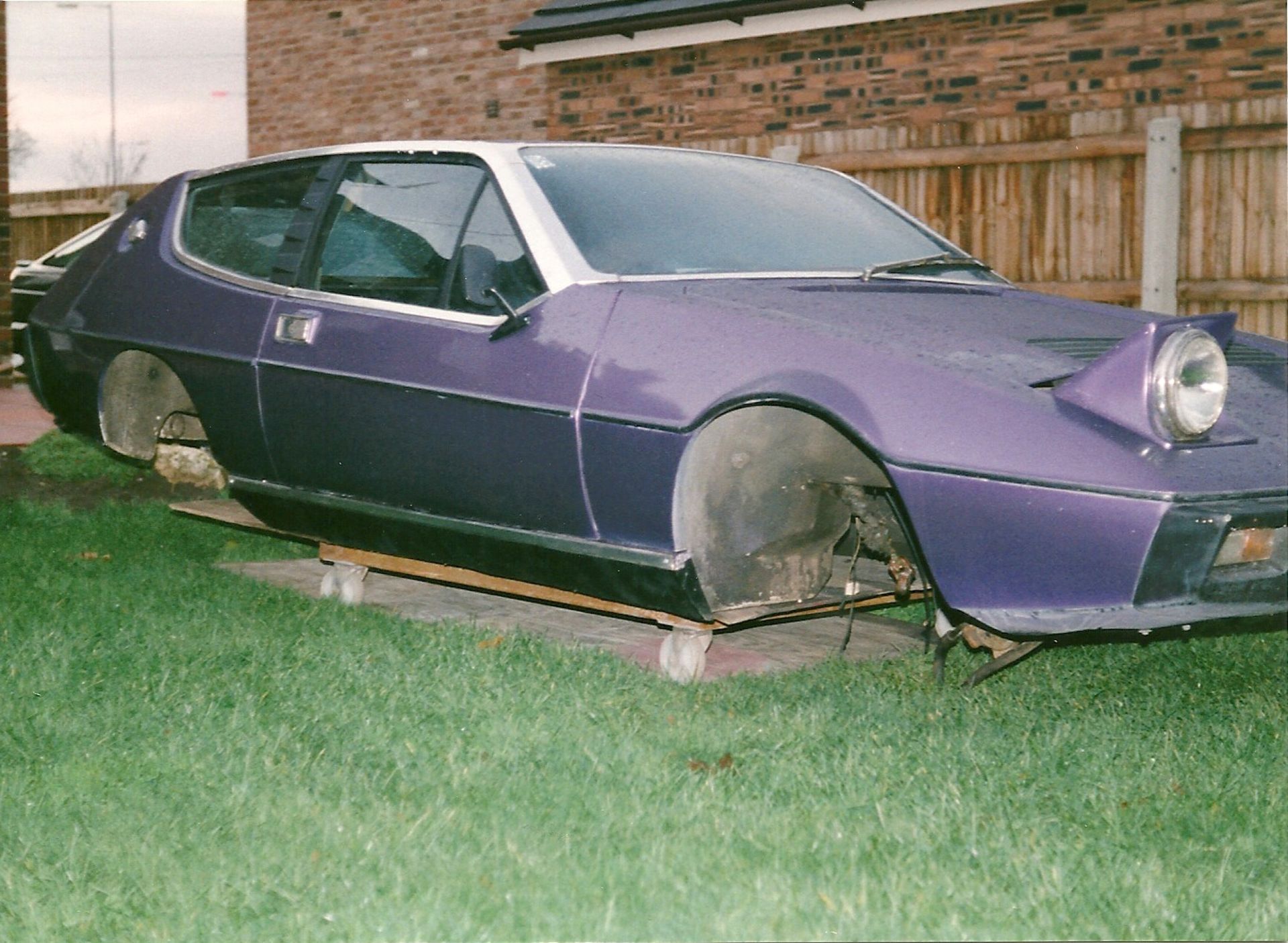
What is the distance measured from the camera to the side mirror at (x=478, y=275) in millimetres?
4535

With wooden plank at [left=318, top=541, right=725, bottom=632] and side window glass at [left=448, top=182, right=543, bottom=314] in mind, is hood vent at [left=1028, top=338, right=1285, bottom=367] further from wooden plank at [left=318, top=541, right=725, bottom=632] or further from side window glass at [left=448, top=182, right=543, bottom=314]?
side window glass at [left=448, top=182, right=543, bottom=314]

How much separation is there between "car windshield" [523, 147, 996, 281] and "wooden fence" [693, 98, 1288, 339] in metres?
4.37

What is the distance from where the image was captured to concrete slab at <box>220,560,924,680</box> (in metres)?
4.95

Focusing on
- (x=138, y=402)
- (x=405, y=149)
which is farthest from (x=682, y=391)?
(x=138, y=402)

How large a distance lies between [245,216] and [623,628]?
197 centimetres

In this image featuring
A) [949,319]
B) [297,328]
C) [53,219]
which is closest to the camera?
[949,319]

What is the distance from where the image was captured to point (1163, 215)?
8.95 metres

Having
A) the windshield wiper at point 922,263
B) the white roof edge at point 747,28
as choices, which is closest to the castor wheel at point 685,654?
the windshield wiper at point 922,263

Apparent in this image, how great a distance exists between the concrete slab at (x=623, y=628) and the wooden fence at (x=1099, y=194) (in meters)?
4.50

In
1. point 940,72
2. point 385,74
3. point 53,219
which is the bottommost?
point 53,219

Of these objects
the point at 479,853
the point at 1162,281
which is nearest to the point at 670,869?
the point at 479,853

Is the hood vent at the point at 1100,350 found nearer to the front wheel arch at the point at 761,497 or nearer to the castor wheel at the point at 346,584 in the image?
the front wheel arch at the point at 761,497

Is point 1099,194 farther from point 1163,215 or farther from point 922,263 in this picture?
point 922,263

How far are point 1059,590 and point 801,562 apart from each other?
0.89 m
